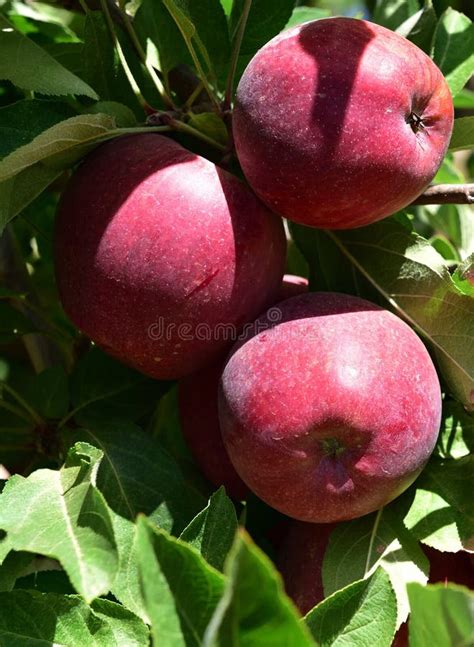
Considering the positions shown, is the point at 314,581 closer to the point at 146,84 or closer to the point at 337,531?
the point at 337,531

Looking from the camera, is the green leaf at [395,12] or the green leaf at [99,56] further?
the green leaf at [395,12]

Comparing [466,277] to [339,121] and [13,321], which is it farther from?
[13,321]

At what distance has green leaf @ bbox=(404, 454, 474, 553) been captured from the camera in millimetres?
1136

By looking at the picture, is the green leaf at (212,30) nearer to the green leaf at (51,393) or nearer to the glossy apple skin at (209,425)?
the glossy apple skin at (209,425)

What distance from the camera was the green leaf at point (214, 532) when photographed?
99 centimetres

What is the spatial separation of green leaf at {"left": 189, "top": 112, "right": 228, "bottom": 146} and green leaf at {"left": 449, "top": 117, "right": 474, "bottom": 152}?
1.06 ft

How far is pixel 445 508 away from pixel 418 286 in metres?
0.29

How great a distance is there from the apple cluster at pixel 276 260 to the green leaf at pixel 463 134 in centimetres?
13

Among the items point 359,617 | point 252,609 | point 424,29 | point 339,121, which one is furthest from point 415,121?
point 252,609

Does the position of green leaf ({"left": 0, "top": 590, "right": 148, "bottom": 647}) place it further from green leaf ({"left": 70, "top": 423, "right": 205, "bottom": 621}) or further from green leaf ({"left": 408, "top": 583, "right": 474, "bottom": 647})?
green leaf ({"left": 408, "top": 583, "right": 474, "bottom": 647})

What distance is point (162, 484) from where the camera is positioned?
1.20m

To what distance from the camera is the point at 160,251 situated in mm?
1088

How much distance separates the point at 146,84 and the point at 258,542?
0.67 meters

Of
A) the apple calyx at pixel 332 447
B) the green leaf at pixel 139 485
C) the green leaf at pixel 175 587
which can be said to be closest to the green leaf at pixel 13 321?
the green leaf at pixel 139 485
